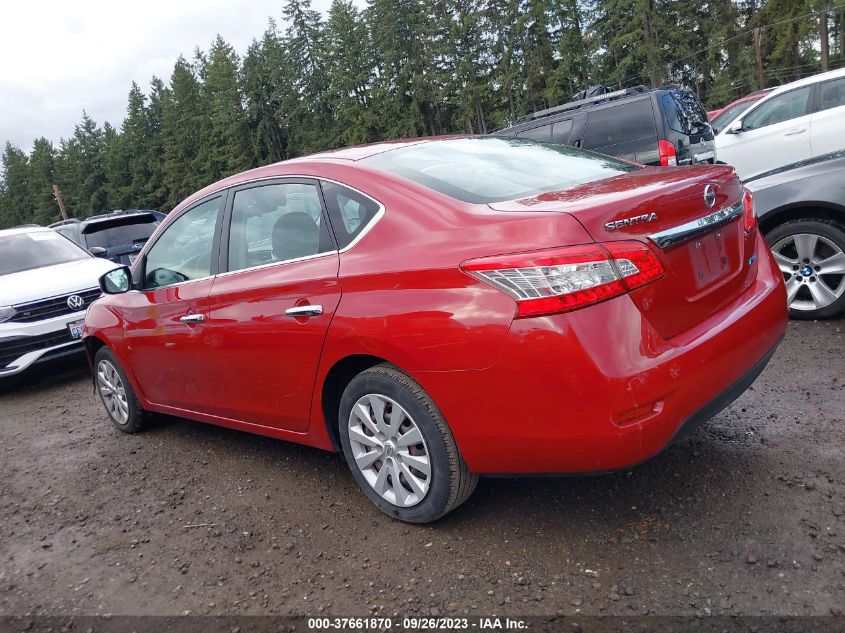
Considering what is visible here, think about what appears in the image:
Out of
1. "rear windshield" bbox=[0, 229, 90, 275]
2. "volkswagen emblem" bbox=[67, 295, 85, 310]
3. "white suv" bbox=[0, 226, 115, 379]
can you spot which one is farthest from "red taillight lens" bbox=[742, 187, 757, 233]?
"rear windshield" bbox=[0, 229, 90, 275]

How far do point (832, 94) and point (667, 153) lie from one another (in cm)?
207

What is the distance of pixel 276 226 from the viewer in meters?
3.46

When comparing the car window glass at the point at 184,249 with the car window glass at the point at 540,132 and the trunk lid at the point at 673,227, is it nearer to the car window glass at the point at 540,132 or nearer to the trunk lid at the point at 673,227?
the trunk lid at the point at 673,227

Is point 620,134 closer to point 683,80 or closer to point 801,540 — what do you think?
point 801,540

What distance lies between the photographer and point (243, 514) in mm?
3512

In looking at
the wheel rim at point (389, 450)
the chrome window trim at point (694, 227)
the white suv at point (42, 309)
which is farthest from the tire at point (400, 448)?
the white suv at point (42, 309)

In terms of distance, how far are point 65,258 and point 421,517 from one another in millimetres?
7020

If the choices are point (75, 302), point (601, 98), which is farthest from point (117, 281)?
point (601, 98)

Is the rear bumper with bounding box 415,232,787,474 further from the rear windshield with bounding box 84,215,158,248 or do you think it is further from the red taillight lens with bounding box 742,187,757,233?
the rear windshield with bounding box 84,215,158,248

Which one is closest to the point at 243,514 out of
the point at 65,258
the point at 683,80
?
the point at 65,258

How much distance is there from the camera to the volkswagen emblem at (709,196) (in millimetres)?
2779

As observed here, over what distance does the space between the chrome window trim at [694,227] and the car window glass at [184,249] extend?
96.3 inches

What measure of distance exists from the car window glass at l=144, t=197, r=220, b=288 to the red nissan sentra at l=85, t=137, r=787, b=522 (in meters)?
0.03

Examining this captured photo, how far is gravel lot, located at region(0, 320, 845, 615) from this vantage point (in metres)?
2.46
